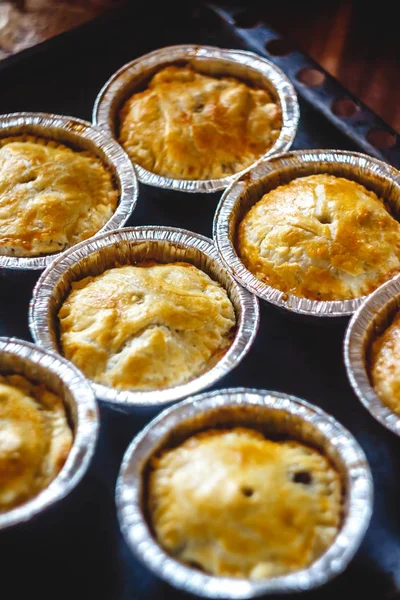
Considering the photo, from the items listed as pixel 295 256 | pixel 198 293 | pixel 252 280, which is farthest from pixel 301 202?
pixel 198 293

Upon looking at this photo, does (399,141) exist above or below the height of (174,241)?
above

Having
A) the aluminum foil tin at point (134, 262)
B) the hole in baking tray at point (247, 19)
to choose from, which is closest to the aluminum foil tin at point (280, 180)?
the aluminum foil tin at point (134, 262)

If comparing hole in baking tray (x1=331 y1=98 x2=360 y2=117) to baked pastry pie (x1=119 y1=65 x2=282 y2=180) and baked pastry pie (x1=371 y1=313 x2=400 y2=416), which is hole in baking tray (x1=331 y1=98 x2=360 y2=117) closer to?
baked pastry pie (x1=119 y1=65 x2=282 y2=180)

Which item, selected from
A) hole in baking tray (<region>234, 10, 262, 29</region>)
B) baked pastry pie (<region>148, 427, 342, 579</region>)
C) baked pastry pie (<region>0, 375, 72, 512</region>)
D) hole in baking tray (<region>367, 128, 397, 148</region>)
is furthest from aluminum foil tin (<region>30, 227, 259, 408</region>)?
hole in baking tray (<region>234, 10, 262, 29</region>)

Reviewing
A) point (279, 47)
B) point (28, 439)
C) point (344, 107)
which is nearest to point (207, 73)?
point (279, 47)

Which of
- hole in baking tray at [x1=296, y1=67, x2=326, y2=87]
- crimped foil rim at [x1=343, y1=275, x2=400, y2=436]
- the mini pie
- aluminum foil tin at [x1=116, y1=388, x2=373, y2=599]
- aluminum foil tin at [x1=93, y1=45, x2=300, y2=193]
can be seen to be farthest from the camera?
hole in baking tray at [x1=296, y1=67, x2=326, y2=87]

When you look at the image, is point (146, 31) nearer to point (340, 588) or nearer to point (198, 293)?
point (198, 293)

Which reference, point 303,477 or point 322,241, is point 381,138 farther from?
point 303,477
